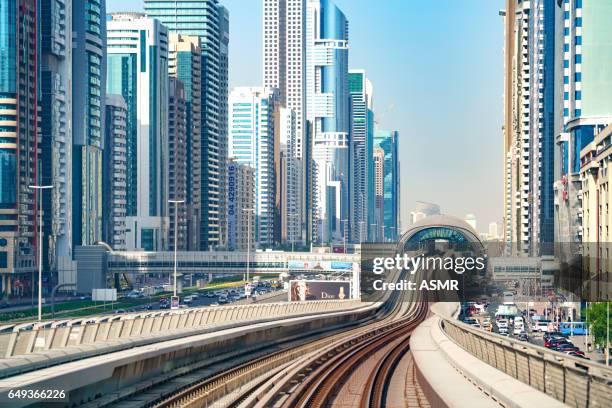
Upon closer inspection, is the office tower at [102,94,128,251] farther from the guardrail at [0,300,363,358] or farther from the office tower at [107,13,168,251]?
the guardrail at [0,300,363,358]

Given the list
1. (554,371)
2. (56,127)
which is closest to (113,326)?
(554,371)

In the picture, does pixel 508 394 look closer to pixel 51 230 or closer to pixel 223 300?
pixel 223 300

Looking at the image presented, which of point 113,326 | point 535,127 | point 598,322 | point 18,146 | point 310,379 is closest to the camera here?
point 113,326

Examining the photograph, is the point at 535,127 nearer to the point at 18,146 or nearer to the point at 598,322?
the point at 18,146

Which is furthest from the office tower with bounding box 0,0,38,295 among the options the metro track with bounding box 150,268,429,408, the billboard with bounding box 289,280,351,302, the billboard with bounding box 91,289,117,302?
the metro track with bounding box 150,268,429,408

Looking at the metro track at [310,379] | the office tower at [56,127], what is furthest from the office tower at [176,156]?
the metro track at [310,379]

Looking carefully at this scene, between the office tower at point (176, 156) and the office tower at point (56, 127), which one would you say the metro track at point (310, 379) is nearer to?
the office tower at point (56, 127)
